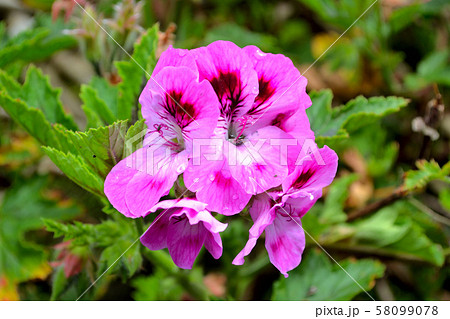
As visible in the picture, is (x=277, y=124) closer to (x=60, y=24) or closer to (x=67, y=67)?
(x=60, y=24)

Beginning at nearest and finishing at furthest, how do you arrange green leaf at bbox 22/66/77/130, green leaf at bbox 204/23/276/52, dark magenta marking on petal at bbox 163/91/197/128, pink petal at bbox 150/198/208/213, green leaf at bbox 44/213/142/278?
pink petal at bbox 150/198/208/213, dark magenta marking on petal at bbox 163/91/197/128, green leaf at bbox 44/213/142/278, green leaf at bbox 22/66/77/130, green leaf at bbox 204/23/276/52

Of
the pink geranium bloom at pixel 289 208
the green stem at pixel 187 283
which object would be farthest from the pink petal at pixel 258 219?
the green stem at pixel 187 283

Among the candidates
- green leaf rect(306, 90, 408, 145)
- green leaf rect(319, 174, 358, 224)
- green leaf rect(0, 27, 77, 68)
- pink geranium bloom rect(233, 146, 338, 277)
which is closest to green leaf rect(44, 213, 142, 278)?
pink geranium bloom rect(233, 146, 338, 277)

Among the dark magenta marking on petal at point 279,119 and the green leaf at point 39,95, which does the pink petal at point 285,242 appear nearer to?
the dark magenta marking on petal at point 279,119

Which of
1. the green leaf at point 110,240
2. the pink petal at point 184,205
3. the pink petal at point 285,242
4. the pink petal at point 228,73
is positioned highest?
the pink petal at point 228,73

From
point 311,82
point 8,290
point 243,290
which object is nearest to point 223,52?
point 243,290

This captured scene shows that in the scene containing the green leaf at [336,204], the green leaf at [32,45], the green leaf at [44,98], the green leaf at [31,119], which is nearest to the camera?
the green leaf at [31,119]

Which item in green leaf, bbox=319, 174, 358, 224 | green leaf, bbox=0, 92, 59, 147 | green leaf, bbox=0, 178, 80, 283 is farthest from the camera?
green leaf, bbox=319, 174, 358, 224

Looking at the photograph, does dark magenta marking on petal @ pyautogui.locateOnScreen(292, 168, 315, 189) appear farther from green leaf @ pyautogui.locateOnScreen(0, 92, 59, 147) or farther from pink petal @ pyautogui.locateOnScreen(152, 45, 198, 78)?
green leaf @ pyautogui.locateOnScreen(0, 92, 59, 147)
